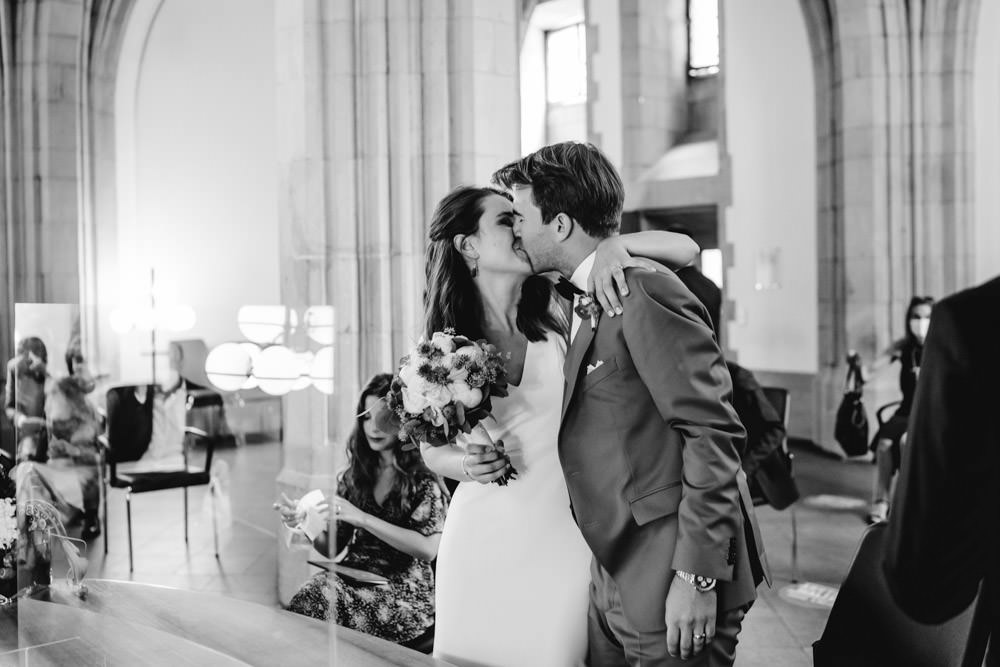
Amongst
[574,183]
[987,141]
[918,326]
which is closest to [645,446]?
[574,183]

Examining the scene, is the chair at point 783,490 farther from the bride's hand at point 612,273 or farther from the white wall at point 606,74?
the white wall at point 606,74

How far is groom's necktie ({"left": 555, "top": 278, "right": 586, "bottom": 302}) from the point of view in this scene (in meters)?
1.88

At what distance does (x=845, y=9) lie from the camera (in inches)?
364

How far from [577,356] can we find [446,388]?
0.28 meters

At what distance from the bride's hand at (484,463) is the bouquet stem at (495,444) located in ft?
0.03

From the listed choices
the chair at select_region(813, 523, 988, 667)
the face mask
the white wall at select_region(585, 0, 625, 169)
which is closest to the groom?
the chair at select_region(813, 523, 988, 667)

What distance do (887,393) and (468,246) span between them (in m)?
6.40

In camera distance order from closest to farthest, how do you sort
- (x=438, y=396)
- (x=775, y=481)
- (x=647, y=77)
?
(x=438, y=396)
(x=775, y=481)
(x=647, y=77)

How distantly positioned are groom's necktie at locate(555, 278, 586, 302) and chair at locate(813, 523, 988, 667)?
Answer: 781 mm

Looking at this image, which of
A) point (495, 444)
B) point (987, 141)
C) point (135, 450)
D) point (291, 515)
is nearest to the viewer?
point (495, 444)

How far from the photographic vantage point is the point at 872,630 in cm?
192

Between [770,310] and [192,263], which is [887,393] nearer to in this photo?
[770,310]

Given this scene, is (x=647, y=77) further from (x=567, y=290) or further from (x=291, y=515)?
(x=567, y=290)

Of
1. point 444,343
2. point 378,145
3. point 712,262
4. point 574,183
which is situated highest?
point 378,145
